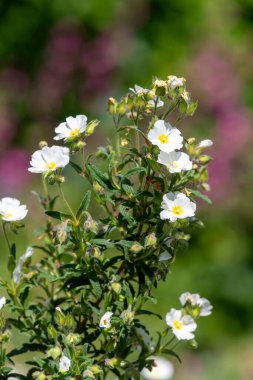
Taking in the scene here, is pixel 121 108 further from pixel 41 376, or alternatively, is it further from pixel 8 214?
pixel 41 376

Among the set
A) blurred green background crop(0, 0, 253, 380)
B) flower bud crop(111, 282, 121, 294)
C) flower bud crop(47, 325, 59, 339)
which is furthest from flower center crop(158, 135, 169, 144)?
blurred green background crop(0, 0, 253, 380)

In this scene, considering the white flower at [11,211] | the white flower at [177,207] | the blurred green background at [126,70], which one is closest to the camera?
the white flower at [177,207]

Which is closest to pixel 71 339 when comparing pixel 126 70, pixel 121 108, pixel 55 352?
pixel 55 352

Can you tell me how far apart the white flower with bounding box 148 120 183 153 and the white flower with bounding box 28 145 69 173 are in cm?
13

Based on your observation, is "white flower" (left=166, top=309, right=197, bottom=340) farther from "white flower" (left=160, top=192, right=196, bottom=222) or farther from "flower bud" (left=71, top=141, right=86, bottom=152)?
"flower bud" (left=71, top=141, right=86, bottom=152)

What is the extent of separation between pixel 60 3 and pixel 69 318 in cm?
361

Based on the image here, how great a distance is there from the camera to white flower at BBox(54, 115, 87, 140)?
1.14m

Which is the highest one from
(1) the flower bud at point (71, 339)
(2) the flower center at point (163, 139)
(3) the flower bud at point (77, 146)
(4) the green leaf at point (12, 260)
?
(3) the flower bud at point (77, 146)

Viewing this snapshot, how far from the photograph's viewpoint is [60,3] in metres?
4.51

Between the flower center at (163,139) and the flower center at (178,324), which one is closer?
the flower center at (163,139)

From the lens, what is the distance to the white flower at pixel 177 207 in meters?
1.07

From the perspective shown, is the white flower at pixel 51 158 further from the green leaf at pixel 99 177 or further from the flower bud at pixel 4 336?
the flower bud at pixel 4 336

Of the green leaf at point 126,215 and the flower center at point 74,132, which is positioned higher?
the flower center at point 74,132

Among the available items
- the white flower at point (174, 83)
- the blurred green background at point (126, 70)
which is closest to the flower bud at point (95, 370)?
the white flower at point (174, 83)
